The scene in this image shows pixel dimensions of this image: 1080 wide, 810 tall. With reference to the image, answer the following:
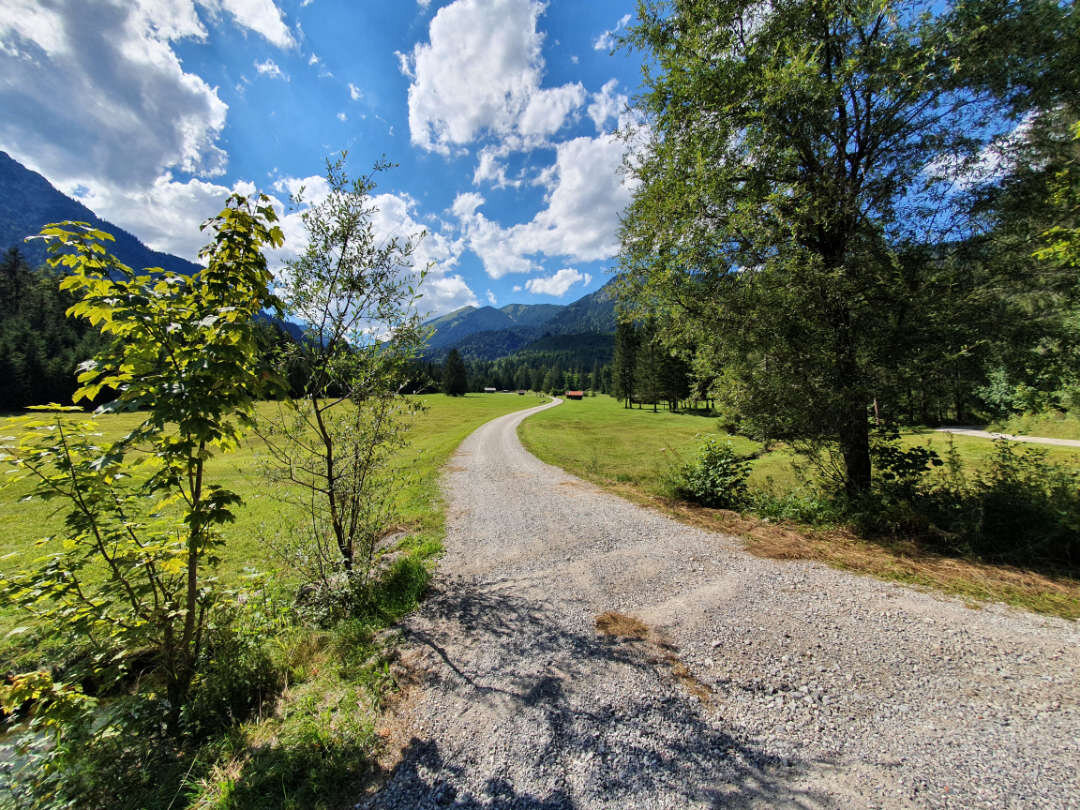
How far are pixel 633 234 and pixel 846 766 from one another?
9.81 m

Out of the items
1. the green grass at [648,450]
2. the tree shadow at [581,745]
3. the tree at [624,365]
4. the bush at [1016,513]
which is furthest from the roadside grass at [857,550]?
the tree at [624,365]

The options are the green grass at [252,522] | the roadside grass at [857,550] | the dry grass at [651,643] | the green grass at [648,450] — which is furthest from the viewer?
the green grass at [648,450]

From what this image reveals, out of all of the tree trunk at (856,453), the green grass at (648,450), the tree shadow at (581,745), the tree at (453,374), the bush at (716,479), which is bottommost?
the green grass at (648,450)

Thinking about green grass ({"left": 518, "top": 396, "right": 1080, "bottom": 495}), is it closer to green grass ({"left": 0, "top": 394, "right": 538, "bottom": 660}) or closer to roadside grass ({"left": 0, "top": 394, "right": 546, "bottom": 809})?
green grass ({"left": 0, "top": 394, "right": 538, "bottom": 660})

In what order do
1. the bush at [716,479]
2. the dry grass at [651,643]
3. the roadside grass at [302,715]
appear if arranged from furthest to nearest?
1. the bush at [716,479]
2. the dry grass at [651,643]
3. the roadside grass at [302,715]

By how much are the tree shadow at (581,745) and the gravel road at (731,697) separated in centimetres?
1

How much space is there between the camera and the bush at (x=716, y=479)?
9.86 m

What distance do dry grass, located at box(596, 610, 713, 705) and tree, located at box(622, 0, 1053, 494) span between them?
5.61 metres

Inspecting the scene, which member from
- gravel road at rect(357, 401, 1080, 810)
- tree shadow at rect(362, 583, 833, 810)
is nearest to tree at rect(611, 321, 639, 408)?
gravel road at rect(357, 401, 1080, 810)

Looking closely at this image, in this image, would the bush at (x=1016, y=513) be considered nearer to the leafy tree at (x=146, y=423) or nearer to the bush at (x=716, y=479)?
the bush at (x=716, y=479)

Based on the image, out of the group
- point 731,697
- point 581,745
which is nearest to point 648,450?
point 731,697

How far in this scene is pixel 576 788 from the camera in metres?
2.92

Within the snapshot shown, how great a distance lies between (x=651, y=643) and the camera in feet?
14.9

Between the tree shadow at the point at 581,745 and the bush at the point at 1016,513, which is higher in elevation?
Result: the bush at the point at 1016,513
